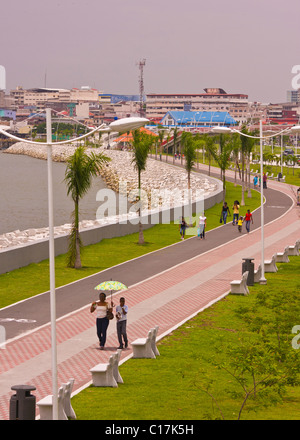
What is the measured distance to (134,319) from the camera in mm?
25906

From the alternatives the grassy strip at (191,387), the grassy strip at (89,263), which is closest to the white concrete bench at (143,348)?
the grassy strip at (191,387)

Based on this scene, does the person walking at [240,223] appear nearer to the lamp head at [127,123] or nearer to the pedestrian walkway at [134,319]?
the pedestrian walkway at [134,319]

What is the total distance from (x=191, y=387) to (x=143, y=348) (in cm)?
264

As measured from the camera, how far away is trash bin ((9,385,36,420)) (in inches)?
609

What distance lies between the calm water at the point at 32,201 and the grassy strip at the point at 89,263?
25.8 meters

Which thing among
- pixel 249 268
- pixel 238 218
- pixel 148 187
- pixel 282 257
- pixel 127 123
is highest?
pixel 127 123

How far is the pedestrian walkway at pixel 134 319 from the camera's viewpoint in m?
20.0

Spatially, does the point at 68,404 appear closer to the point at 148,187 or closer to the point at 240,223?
the point at 240,223

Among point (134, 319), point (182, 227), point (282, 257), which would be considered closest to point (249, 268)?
point (282, 257)

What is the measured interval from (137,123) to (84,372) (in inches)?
278

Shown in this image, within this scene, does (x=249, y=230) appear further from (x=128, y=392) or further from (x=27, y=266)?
(x=128, y=392)

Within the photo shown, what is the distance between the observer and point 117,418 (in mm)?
16594

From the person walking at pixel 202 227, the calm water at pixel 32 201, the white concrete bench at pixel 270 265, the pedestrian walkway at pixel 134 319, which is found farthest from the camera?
the calm water at pixel 32 201

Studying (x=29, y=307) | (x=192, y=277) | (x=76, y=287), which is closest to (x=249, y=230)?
(x=192, y=277)
